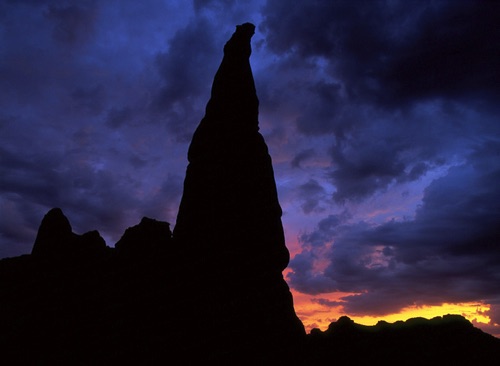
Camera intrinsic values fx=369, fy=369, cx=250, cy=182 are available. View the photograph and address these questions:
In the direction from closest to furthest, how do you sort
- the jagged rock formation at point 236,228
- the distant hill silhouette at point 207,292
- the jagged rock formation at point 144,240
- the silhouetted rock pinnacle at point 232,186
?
1. the distant hill silhouette at point 207,292
2. the jagged rock formation at point 236,228
3. the silhouetted rock pinnacle at point 232,186
4. the jagged rock formation at point 144,240

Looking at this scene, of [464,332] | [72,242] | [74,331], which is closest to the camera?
[464,332]

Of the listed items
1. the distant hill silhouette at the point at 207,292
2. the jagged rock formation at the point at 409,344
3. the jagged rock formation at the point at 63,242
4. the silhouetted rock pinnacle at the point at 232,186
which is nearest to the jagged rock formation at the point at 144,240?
the distant hill silhouette at the point at 207,292

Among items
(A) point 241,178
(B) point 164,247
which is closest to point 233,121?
(A) point 241,178

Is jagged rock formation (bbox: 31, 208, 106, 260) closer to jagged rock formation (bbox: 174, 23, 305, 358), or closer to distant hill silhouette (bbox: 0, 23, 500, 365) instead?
distant hill silhouette (bbox: 0, 23, 500, 365)

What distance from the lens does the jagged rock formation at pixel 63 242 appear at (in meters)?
44.4

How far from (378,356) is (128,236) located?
27.8 meters

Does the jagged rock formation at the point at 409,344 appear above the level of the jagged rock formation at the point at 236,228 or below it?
below

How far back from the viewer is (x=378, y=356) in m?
32.5

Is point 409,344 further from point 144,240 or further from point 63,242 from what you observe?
point 63,242

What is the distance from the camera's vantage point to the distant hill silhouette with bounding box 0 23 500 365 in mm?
33094

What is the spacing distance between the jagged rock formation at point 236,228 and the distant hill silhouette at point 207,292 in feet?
0.37

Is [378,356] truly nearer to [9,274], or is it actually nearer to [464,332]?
[464,332]

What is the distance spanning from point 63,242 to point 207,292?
2050 centimetres

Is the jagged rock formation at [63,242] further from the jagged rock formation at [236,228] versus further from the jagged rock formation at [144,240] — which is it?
the jagged rock formation at [236,228]
